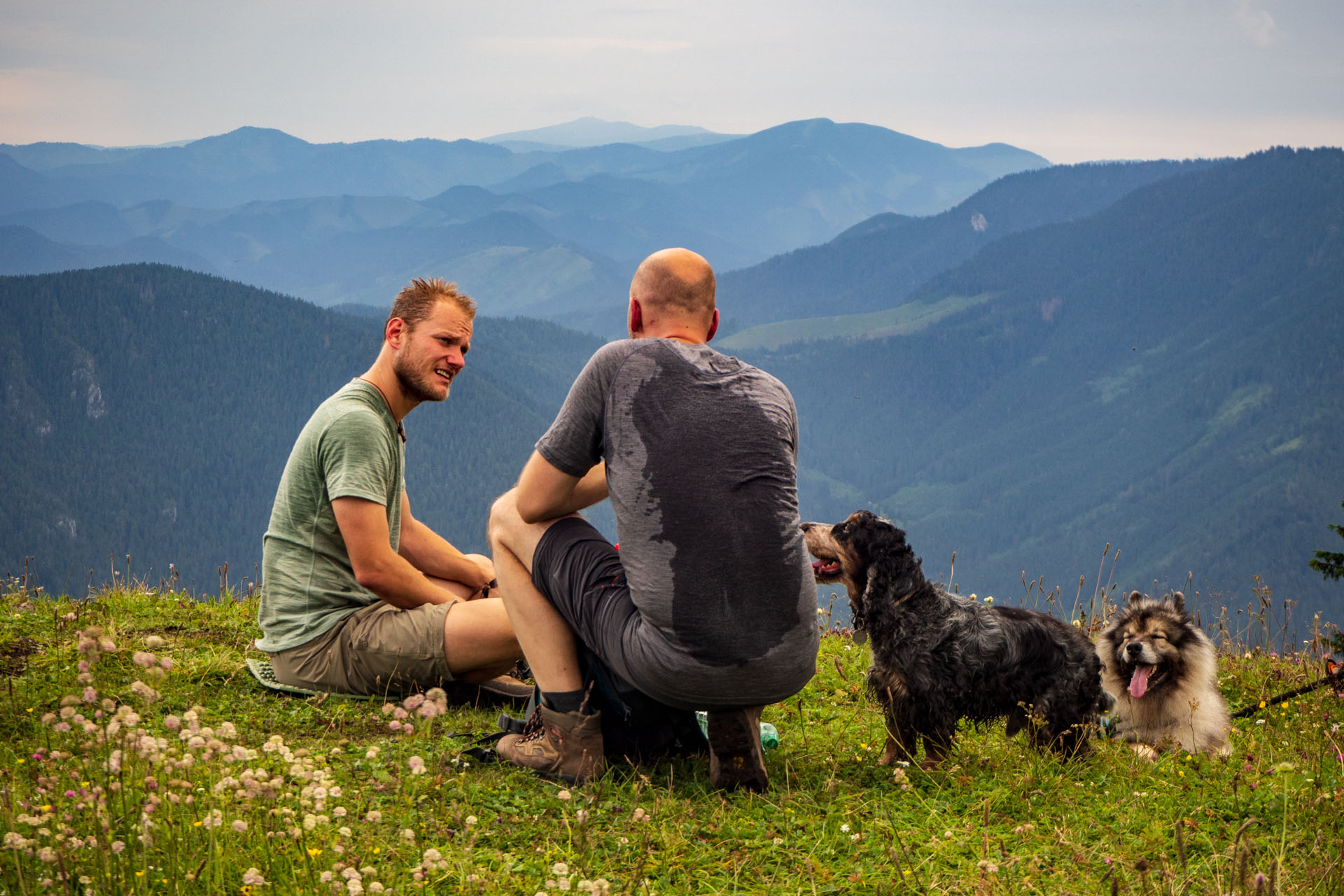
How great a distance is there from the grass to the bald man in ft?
1.63

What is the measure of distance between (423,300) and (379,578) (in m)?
1.41

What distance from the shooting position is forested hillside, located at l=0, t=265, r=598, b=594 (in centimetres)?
15638

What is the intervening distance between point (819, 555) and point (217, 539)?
558 feet

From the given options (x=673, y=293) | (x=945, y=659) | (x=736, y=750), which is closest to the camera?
(x=673, y=293)

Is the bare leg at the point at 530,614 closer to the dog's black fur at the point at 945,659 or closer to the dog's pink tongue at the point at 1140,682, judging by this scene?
the dog's black fur at the point at 945,659

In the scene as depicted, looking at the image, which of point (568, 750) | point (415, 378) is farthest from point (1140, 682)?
point (415, 378)

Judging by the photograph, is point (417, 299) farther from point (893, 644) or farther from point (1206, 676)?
point (1206, 676)

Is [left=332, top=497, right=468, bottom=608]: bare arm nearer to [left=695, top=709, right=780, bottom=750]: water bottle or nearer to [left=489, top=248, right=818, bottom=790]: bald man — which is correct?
[left=489, top=248, right=818, bottom=790]: bald man

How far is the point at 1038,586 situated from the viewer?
26.0 ft

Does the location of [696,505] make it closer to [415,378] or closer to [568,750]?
[568,750]

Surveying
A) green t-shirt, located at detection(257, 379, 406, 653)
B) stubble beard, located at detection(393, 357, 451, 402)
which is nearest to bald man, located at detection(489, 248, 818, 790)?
green t-shirt, located at detection(257, 379, 406, 653)

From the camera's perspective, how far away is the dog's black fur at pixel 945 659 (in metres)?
4.68

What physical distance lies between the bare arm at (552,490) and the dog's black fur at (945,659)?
1.34 metres

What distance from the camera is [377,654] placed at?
500cm
